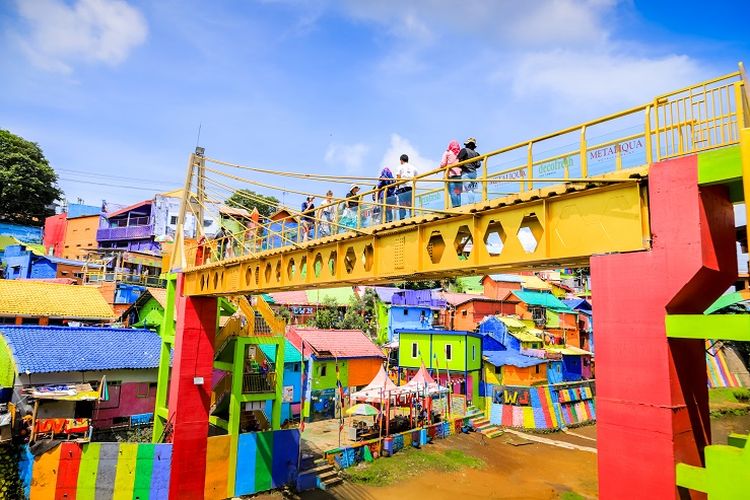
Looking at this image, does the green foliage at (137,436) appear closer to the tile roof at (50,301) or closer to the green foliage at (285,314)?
the tile roof at (50,301)

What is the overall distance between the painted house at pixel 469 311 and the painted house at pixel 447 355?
747 centimetres

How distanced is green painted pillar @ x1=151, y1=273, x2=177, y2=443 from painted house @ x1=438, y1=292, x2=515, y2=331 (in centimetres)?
3043

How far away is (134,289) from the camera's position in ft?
127

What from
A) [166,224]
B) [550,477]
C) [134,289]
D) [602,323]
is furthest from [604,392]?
[166,224]

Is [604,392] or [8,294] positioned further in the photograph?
[8,294]

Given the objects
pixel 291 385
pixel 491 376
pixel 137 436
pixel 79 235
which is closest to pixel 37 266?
pixel 79 235

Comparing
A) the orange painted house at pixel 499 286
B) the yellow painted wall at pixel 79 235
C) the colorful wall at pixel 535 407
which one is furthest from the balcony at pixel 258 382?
the yellow painted wall at pixel 79 235

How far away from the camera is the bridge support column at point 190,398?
18531 mm

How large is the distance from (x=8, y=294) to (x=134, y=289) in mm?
11710

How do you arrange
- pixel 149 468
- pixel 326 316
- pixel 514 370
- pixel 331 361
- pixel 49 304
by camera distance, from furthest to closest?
1. pixel 326 316
2. pixel 514 370
3. pixel 331 361
4. pixel 49 304
5. pixel 149 468

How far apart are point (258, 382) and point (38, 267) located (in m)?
36.0

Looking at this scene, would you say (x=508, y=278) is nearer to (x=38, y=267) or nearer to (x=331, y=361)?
(x=331, y=361)

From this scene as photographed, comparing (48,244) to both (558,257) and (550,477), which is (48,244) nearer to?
(550,477)

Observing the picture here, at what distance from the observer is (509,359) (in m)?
37.3
